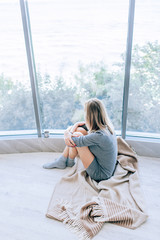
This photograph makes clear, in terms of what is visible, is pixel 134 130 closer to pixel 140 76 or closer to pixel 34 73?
pixel 140 76

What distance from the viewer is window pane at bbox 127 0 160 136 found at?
73.7 inches

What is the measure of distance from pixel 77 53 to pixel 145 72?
783 mm

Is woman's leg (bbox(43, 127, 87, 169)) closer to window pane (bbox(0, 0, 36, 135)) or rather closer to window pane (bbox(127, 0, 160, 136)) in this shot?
window pane (bbox(0, 0, 36, 135))

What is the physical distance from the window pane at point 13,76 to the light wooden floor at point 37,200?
0.46 metres

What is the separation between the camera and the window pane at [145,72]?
1872mm

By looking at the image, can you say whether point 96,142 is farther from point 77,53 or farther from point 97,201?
point 77,53

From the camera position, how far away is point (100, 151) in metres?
1.70

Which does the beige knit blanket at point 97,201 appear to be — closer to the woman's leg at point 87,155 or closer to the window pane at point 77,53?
the woman's leg at point 87,155

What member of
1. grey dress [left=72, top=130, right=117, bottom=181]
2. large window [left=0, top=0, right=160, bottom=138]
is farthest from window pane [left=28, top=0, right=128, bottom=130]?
grey dress [left=72, top=130, right=117, bottom=181]

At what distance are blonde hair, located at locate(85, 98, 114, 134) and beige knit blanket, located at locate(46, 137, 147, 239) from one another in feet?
1.72

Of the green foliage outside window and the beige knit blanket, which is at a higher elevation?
the green foliage outside window

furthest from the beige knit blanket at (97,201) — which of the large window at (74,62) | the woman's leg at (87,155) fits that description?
the large window at (74,62)

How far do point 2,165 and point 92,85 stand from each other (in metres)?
1.45

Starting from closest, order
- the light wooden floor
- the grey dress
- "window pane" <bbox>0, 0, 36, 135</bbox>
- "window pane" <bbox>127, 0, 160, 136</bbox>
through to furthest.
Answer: the light wooden floor
the grey dress
"window pane" <bbox>127, 0, 160, 136</bbox>
"window pane" <bbox>0, 0, 36, 135</bbox>
